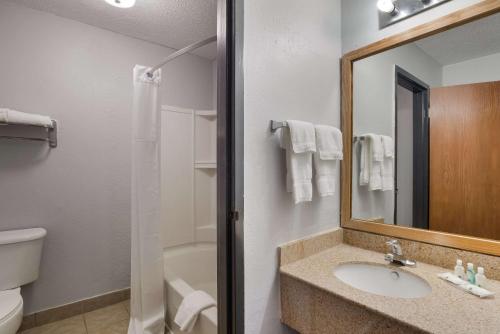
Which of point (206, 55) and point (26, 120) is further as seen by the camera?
point (206, 55)

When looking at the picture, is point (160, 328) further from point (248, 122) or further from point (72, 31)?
point (72, 31)

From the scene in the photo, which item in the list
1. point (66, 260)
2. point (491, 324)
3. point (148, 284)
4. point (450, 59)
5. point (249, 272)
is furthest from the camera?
point (66, 260)

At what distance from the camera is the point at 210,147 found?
8.10 feet

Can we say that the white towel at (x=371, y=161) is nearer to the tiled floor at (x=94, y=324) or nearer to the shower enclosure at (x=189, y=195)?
the shower enclosure at (x=189, y=195)

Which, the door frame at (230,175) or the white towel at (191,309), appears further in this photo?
the white towel at (191,309)

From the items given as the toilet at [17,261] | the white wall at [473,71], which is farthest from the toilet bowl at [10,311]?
the white wall at [473,71]

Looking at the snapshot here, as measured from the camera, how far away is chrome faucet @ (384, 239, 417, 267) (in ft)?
3.82

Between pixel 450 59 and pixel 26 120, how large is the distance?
8.25ft

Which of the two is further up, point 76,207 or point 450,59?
point 450,59

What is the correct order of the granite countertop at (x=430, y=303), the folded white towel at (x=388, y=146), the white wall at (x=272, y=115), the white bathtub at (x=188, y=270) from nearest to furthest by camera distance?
the granite countertop at (x=430, y=303) < the white wall at (x=272, y=115) < the folded white towel at (x=388, y=146) < the white bathtub at (x=188, y=270)

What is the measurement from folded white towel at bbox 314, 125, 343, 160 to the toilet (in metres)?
1.92

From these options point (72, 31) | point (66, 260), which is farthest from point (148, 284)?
point (72, 31)

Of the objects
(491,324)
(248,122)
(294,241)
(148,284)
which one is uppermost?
(248,122)

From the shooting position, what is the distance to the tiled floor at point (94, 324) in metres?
1.77
